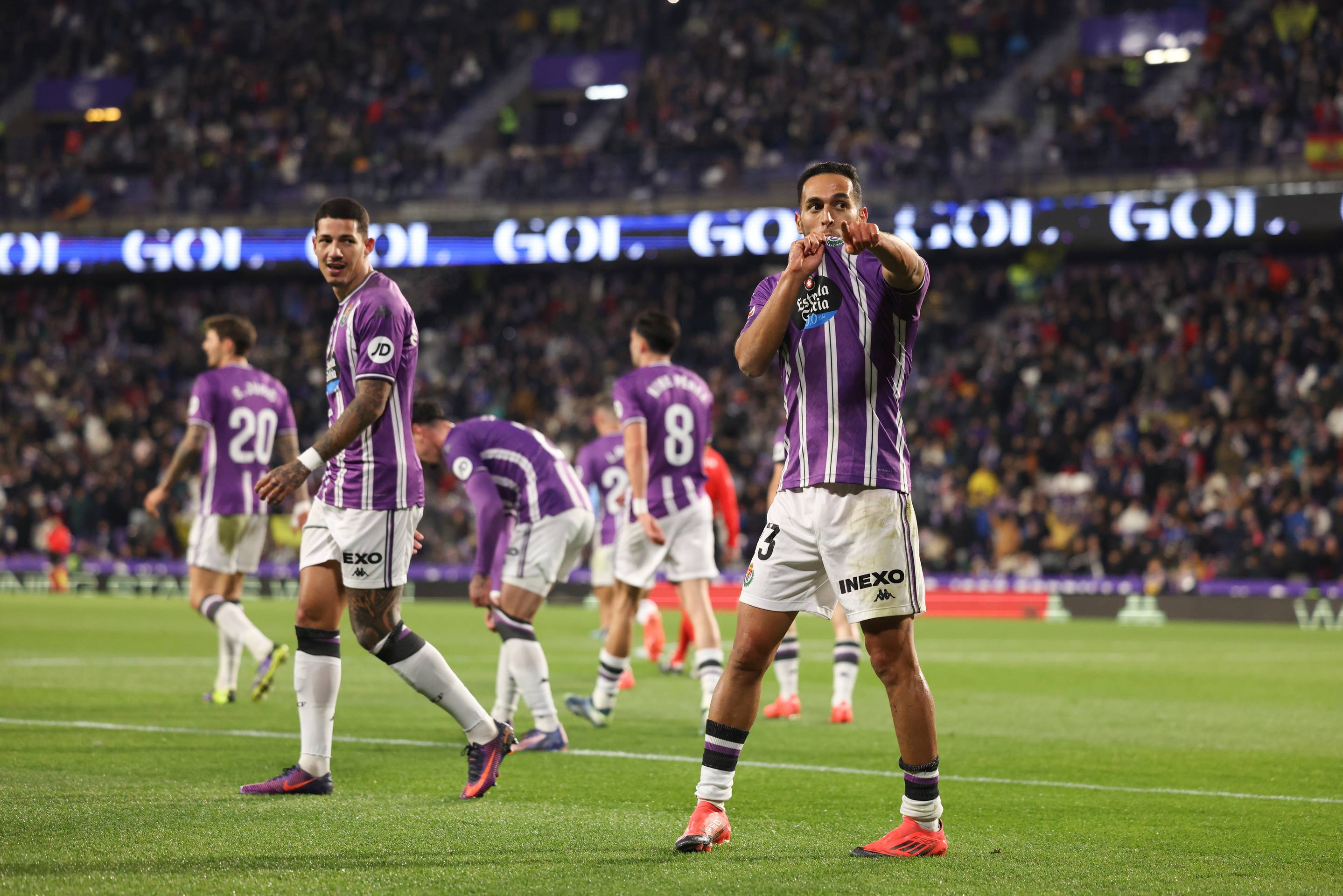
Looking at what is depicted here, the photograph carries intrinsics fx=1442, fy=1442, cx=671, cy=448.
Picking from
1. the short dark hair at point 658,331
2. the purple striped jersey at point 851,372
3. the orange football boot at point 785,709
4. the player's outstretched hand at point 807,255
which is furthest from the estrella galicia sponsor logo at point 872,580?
the orange football boot at point 785,709

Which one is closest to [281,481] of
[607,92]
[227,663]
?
[227,663]

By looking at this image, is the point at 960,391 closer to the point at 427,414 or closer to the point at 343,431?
the point at 427,414

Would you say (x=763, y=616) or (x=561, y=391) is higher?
(x=561, y=391)

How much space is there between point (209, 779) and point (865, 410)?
331cm

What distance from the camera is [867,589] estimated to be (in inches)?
187

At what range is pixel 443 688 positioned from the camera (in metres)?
5.92

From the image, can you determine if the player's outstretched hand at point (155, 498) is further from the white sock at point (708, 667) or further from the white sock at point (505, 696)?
the white sock at point (708, 667)

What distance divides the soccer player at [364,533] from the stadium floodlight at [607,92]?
28735mm

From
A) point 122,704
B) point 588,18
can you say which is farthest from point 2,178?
point 122,704

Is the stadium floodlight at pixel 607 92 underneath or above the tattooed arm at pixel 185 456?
above

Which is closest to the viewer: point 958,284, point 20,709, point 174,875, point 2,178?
point 174,875

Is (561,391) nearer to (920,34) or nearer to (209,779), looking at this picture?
(920,34)

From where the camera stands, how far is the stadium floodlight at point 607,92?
34.0 metres

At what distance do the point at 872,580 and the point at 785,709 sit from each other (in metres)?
4.76
